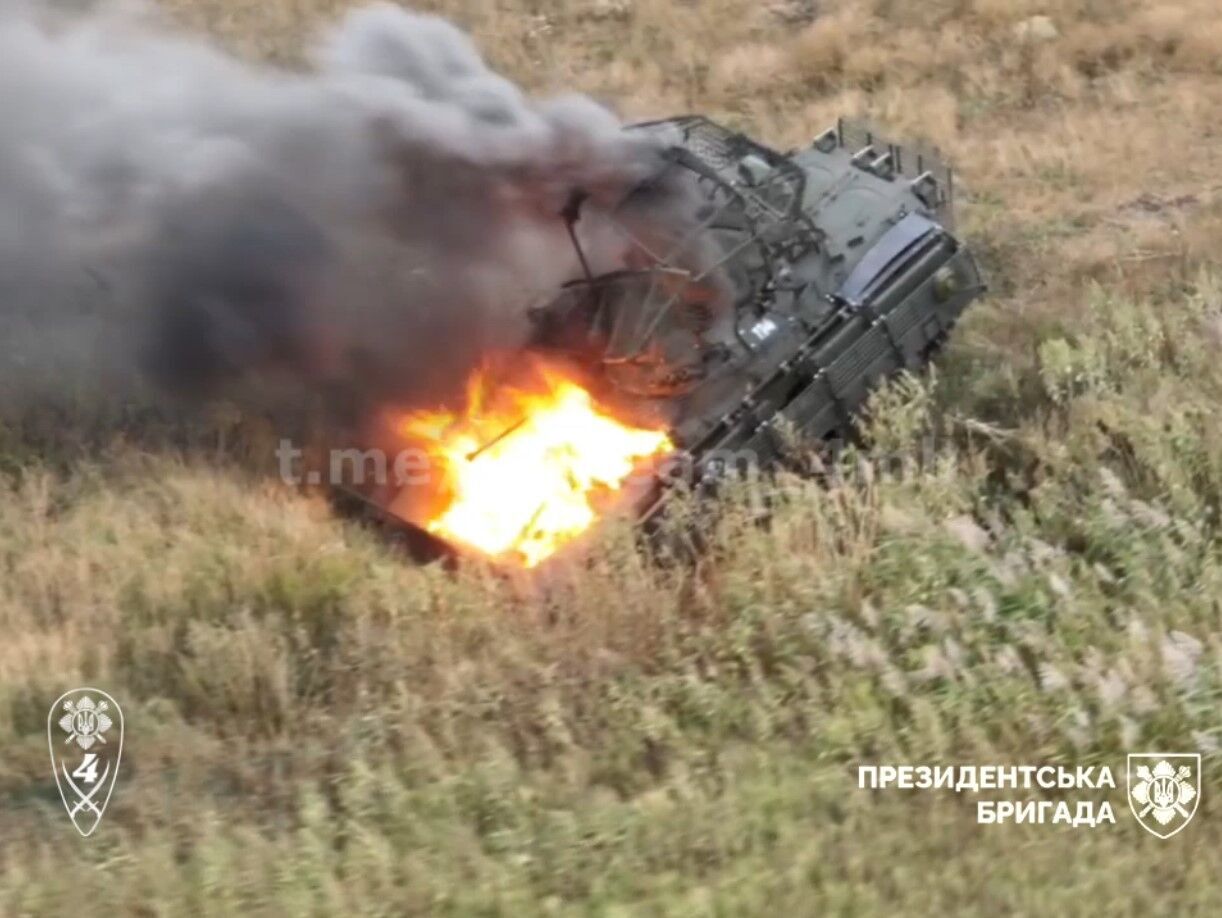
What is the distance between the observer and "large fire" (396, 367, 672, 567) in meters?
6.09

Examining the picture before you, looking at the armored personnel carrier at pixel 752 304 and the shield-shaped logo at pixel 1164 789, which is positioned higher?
the armored personnel carrier at pixel 752 304

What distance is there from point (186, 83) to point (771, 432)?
3.08 meters

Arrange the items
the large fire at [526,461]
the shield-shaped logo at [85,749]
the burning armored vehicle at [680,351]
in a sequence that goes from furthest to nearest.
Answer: the burning armored vehicle at [680,351], the large fire at [526,461], the shield-shaped logo at [85,749]

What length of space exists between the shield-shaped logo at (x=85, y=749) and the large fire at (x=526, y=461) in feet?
5.40

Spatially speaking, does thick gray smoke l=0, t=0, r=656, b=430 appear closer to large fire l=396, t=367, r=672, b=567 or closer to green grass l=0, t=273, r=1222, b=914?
large fire l=396, t=367, r=672, b=567

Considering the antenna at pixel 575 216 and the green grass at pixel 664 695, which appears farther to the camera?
the antenna at pixel 575 216

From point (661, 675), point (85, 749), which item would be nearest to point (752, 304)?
point (661, 675)

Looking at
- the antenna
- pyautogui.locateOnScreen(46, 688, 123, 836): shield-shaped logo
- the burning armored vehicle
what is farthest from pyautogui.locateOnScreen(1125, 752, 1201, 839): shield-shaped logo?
the antenna

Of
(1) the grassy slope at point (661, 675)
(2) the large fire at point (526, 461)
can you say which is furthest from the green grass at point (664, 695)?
(2) the large fire at point (526, 461)

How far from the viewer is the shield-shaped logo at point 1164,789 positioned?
4.01 metres

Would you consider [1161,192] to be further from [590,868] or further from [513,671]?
[590,868]

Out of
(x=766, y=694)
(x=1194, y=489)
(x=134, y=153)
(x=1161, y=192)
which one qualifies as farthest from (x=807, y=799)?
(x=1161, y=192)

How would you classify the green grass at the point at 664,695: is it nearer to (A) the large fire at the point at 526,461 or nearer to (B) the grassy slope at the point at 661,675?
(B) the grassy slope at the point at 661,675

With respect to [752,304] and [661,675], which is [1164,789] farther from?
[752,304]
